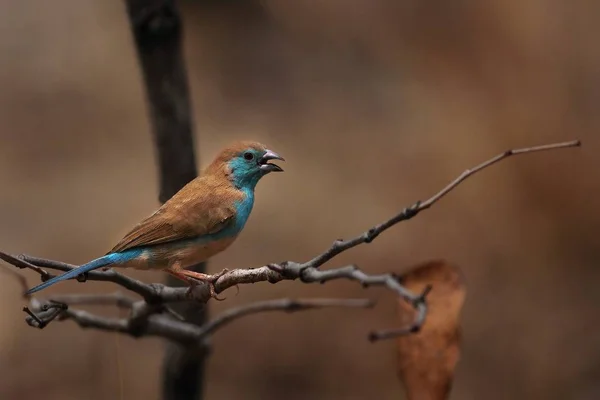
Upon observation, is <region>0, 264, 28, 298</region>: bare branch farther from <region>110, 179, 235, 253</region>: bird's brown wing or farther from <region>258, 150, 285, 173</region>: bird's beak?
<region>258, 150, 285, 173</region>: bird's beak

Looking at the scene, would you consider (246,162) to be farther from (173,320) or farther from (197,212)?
(173,320)

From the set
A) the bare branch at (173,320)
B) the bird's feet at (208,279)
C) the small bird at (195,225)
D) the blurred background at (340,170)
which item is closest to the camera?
the bird's feet at (208,279)

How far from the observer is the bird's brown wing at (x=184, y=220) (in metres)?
1.96

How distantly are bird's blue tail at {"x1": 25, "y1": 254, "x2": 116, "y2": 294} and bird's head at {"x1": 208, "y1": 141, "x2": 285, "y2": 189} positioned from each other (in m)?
0.38

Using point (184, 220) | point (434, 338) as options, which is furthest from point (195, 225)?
point (434, 338)

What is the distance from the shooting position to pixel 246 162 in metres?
2.06

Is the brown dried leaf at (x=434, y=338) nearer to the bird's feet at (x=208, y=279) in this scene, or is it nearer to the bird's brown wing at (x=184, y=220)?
the bird's feet at (x=208, y=279)

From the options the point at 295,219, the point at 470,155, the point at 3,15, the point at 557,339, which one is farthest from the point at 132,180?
the point at 557,339

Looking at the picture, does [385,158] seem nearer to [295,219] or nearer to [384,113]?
[384,113]

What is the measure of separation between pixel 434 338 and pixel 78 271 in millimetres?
760

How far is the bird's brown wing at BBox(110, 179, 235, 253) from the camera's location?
1.96 metres

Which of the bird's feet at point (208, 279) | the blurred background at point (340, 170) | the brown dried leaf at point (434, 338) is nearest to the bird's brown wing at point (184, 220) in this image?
the bird's feet at point (208, 279)

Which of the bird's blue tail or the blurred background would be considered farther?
the blurred background

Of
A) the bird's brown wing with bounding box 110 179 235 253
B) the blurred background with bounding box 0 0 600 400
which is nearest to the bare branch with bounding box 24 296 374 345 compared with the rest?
the bird's brown wing with bounding box 110 179 235 253
